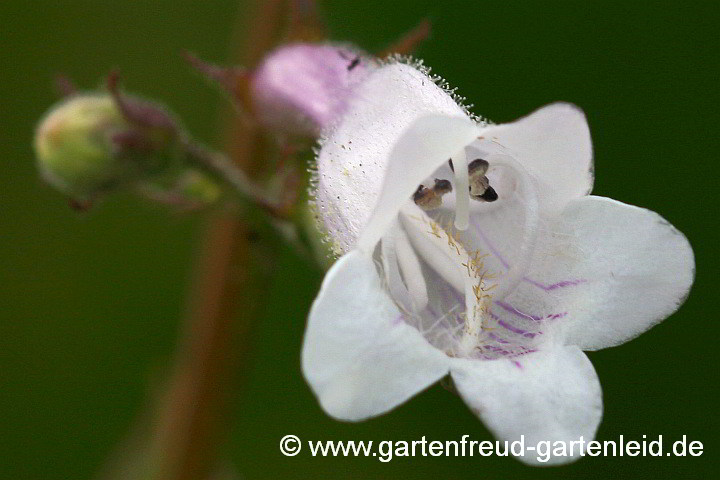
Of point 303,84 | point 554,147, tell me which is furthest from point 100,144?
point 554,147

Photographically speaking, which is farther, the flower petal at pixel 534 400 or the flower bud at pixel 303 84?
the flower bud at pixel 303 84

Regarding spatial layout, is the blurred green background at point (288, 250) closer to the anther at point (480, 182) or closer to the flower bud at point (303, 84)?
the flower bud at point (303, 84)

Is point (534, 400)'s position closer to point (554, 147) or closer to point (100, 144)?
point (554, 147)

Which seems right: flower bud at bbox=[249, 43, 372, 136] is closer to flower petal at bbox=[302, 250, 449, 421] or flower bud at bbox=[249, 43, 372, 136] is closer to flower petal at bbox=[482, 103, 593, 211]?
flower petal at bbox=[482, 103, 593, 211]

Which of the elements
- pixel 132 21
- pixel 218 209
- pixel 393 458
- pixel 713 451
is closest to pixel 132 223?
pixel 132 21

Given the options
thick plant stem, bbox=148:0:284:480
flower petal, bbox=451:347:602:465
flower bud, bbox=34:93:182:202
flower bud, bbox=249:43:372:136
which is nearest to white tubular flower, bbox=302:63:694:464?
flower petal, bbox=451:347:602:465

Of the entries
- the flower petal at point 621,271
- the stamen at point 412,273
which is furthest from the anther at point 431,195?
the flower petal at point 621,271

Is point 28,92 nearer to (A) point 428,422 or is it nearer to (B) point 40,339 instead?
(B) point 40,339
